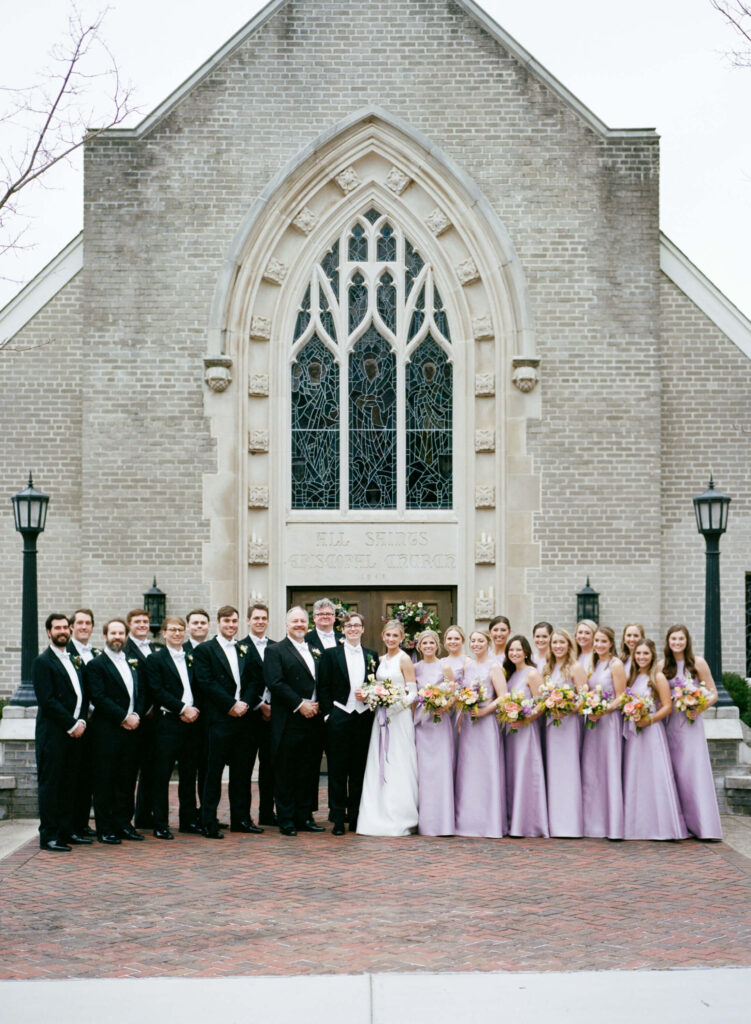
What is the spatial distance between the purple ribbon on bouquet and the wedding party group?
0.04ft

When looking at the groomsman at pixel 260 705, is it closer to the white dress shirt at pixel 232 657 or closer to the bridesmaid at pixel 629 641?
the white dress shirt at pixel 232 657

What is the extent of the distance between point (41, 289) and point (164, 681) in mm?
8942

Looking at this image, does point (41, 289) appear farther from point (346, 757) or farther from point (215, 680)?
point (346, 757)

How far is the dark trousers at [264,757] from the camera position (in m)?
11.2

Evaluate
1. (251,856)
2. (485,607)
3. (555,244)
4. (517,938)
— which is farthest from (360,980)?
(555,244)

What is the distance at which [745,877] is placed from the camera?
30.1ft

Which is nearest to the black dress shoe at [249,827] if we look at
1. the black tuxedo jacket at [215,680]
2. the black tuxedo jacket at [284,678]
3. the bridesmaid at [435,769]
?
the black tuxedo jacket at [284,678]

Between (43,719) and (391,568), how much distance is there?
7711 mm

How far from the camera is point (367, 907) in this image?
800cm

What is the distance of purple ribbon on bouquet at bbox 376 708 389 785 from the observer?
11156mm

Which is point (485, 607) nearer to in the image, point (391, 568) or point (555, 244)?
point (391, 568)

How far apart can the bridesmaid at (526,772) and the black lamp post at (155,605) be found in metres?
6.91

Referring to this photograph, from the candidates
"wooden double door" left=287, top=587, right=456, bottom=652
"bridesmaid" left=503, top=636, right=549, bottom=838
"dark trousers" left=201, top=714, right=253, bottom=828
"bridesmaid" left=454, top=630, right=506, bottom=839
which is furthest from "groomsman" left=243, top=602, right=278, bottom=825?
"wooden double door" left=287, top=587, right=456, bottom=652

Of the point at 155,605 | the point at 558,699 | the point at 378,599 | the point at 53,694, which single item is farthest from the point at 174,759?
the point at 378,599
